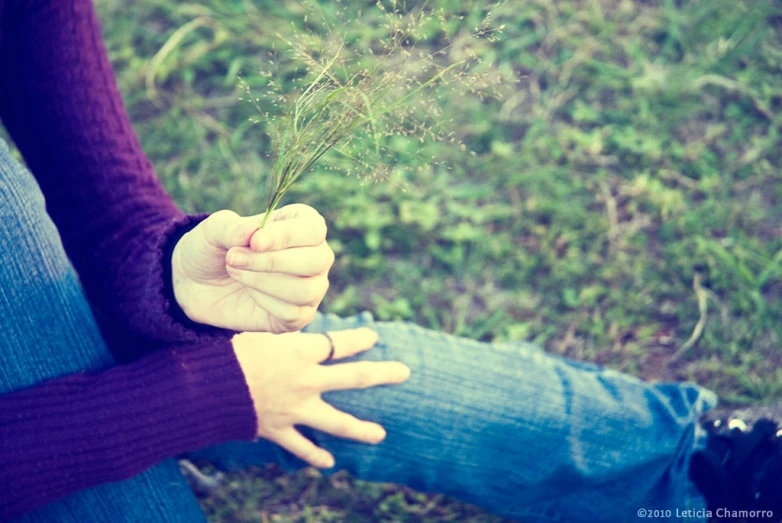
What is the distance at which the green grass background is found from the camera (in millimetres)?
1947

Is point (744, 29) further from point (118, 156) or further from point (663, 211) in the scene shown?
point (118, 156)

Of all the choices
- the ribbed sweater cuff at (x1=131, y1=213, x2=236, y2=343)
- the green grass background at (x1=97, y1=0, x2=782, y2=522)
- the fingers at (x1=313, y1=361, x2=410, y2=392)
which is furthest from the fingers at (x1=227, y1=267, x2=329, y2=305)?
the green grass background at (x1=97, y1=0, x2=782, y2=522)

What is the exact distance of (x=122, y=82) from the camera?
2.29 meters

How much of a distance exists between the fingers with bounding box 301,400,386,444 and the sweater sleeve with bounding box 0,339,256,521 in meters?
0.13

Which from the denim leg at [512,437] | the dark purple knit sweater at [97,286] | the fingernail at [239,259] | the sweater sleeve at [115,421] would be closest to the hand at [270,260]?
the fingernail at [239,259]

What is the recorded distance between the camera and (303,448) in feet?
4.60

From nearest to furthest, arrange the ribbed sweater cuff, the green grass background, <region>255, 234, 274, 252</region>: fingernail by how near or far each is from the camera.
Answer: <region>255, 234, 274, 252</region>: fingernail → the ribbed sweater cuff → the green grass background

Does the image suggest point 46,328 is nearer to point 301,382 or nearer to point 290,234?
point 301,382

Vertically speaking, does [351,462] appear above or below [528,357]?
below

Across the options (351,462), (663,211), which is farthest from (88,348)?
(663,211)

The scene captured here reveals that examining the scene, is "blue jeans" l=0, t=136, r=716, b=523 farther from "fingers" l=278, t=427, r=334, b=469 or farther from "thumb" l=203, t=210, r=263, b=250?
"thumb" l=203, t=210, r=263, b=250

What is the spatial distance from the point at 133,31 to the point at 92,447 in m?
1.76

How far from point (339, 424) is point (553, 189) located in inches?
46.1

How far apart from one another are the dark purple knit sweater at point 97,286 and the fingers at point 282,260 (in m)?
0.26
